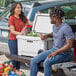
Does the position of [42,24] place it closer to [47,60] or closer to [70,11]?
[47,60]

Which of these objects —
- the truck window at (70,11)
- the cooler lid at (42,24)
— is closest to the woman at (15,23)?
Answer: the cooler lid at (42,24)

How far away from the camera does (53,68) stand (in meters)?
5.19

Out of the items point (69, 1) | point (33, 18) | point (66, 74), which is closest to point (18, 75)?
point (66, 74)

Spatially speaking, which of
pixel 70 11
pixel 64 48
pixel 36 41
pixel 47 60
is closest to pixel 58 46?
pixel 64 48

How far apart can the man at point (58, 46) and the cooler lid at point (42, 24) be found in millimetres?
866

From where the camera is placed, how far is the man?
16.4ft

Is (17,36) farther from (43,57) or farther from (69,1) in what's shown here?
(69,1)

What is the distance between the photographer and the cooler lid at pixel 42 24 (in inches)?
243

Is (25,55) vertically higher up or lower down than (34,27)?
lower down

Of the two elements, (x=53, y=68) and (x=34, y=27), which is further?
(x=34, y=27)

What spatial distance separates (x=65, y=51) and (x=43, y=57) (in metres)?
0.43

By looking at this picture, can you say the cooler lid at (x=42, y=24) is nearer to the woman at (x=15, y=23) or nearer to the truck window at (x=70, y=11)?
the woman at (x=15, y=23)

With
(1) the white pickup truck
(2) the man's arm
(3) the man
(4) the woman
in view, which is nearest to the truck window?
(1) the white pickup truck

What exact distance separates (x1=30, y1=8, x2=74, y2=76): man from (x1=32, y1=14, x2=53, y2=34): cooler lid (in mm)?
866
